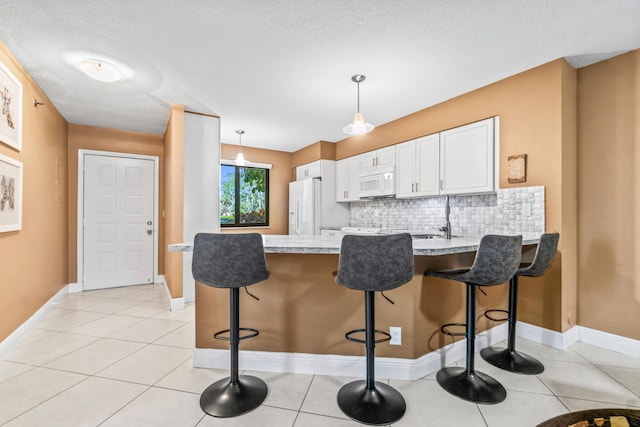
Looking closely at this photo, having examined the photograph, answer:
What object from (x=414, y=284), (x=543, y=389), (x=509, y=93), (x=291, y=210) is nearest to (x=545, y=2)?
(x=509, y=93)

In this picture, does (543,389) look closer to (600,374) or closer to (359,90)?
(600,374)

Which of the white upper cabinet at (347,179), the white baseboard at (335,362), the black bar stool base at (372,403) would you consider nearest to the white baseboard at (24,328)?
the white baseboard at (335,362)

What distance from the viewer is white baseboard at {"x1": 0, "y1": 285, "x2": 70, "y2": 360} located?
2.43 metres

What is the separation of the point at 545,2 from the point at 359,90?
1697 millimetres

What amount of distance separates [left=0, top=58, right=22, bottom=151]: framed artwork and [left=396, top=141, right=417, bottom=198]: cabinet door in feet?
13.1

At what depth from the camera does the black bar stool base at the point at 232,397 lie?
5.70 ft

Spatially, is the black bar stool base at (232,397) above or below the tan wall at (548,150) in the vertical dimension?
below

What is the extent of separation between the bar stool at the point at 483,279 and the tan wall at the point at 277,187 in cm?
448

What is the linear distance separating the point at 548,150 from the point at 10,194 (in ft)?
15.1

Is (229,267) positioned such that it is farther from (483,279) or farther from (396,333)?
(483,279)

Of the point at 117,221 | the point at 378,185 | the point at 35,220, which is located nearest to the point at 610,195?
the point at 378,185

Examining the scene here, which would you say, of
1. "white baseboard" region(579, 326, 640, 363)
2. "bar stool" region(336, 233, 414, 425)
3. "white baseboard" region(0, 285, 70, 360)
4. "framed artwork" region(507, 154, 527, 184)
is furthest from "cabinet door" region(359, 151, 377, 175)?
"white baseboard" region(0, 285, 70, 360)

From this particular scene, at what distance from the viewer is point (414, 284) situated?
2057mm

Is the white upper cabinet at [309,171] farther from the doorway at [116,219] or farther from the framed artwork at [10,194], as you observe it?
the framed artwork at [10,194]
